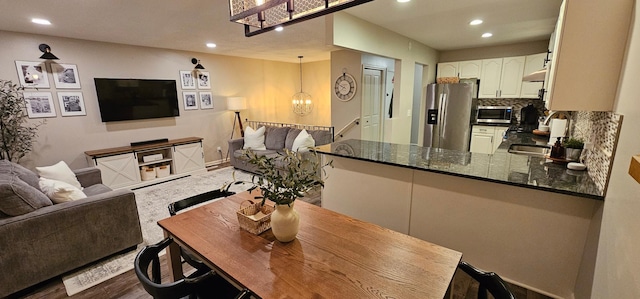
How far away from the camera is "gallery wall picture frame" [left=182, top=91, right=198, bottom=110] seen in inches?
203

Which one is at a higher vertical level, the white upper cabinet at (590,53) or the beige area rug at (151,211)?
the white upper cabinet at (590,53)

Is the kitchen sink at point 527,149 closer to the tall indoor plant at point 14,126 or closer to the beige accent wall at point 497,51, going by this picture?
the beige accent wall at point 497,51

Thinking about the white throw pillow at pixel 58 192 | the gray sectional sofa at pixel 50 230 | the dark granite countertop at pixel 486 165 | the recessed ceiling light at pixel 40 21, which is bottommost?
the gray sectional sofa at pixel 50 230

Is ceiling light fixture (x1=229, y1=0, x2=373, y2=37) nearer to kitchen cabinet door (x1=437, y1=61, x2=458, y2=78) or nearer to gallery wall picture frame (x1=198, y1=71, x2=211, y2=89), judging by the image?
gallery wall picture frame (x1=198, y1=71, x2=211, y2=89)

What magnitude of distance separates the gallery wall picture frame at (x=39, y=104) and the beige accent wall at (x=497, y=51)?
22.5 ft

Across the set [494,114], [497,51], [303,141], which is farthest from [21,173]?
[497,51]

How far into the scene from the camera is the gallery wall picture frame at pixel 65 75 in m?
3.75

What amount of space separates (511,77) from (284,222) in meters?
4.95

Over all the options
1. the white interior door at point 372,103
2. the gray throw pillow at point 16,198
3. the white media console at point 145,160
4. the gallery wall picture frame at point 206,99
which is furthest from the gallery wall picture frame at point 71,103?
the white interior door at point 372,103

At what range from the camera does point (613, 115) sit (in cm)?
133

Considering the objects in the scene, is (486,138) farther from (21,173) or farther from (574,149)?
(21,173)

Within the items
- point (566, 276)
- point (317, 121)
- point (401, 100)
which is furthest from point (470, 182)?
point (317, 121)

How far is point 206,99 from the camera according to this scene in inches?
216

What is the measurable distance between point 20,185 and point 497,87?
616cm
